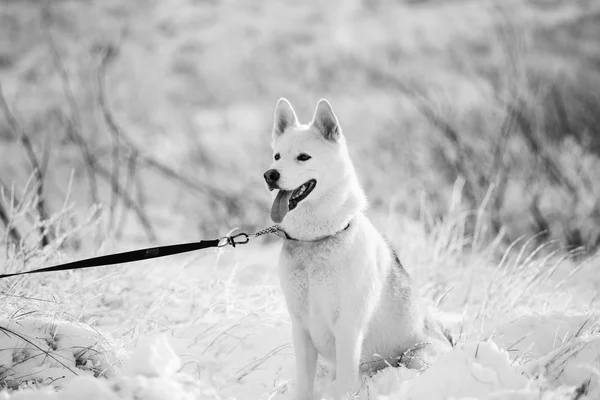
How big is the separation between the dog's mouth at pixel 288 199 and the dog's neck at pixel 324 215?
0.09m

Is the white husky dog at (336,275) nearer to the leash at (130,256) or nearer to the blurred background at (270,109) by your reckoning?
the leash at (130,256)

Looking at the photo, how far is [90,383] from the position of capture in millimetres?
1928

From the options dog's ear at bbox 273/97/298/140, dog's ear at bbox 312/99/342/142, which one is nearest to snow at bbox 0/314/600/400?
dog's ear at bbox 312/99/342/142

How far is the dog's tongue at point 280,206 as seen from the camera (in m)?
2.56

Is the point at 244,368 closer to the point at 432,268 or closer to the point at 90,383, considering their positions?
the point at 90,383

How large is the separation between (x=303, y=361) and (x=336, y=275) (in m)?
0.55

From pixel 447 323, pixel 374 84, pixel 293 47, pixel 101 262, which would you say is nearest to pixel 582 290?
pixel 447 323

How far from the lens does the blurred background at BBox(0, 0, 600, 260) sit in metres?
7.68

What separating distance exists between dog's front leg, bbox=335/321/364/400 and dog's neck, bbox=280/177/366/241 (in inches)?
20.5

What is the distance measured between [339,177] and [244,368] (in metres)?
1.33

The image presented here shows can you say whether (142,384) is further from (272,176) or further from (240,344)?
(240,344)

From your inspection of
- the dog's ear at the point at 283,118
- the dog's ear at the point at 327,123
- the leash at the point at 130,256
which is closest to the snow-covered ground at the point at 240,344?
the leash at the point at 130,256

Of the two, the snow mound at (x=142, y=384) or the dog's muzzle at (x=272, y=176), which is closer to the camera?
the snow mound at (x=142, y=384)

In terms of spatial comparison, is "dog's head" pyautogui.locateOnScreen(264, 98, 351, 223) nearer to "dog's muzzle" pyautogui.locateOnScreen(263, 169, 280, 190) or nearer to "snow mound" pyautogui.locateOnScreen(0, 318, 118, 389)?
"dog's muzzle" pyautogui.locateOnScreen(263, 169, 280, 190)
